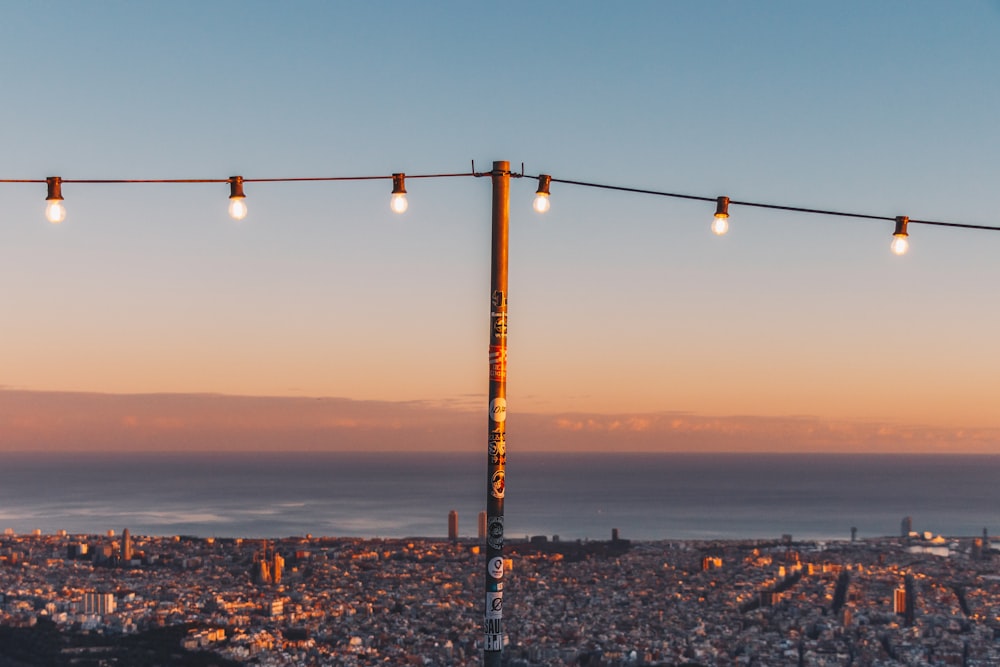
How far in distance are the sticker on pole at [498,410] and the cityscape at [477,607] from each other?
10.3 metres

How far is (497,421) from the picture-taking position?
4.28 metres

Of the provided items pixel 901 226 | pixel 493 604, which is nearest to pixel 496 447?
pixel 493 604

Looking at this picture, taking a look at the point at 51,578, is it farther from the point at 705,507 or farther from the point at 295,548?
the point at 705,507

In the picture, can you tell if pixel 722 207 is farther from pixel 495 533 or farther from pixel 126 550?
pixel 126 550

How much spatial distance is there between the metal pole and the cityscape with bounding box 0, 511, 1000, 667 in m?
10.1

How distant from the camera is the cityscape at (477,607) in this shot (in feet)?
49.2

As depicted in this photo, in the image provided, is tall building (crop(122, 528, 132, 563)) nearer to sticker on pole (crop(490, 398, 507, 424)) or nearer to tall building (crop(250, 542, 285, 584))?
tall building (crop(250, 542, 285, 584))

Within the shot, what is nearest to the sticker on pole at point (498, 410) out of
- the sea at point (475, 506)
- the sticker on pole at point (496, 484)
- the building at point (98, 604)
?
the sticker on pole at point (496, 484)

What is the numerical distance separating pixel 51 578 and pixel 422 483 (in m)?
81.2

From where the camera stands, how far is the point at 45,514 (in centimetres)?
6544

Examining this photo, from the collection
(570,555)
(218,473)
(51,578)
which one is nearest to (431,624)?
(51,578)

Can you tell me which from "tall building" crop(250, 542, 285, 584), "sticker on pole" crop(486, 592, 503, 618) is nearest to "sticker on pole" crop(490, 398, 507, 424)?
"sticker on pole" crop(486, 592, 503, 618)

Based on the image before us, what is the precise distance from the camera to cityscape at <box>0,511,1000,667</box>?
15.0 meters

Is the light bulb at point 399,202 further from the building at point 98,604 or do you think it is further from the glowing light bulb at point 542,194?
the building at point 98,604
